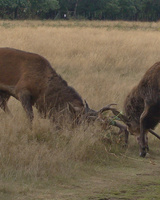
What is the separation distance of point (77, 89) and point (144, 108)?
4172 mm

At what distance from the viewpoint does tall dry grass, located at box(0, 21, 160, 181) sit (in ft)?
22.0

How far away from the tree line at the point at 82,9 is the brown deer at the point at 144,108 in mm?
58880

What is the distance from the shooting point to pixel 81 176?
22.1 ft

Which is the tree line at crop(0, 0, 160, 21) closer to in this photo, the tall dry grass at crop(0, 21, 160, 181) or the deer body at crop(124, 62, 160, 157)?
the tall dry grass at crop(0, 21, 160, 181)

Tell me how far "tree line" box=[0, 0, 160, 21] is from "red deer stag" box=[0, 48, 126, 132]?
58195 mm

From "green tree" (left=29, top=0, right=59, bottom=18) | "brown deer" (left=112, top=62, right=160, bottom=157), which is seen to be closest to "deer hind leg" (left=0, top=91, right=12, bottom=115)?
"brown deer" (left=112, top=62, right=160, bottom=157)

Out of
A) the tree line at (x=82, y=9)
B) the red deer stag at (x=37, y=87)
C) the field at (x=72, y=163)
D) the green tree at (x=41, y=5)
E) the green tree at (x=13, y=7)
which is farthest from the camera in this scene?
the green tree at (x=41, y=5)

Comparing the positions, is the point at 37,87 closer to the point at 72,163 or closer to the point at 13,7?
the point at 72,163

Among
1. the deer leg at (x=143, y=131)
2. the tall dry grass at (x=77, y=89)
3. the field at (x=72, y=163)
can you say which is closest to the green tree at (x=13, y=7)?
the tall dry grass at (x=77, y=89)

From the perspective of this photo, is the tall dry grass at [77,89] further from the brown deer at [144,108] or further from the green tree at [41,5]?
A: the green tree at [41,5]

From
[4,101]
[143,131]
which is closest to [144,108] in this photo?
[143,131]

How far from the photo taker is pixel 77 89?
12719 millimetres

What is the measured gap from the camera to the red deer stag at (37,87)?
343 inches

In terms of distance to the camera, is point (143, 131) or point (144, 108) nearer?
point (143, 131)
